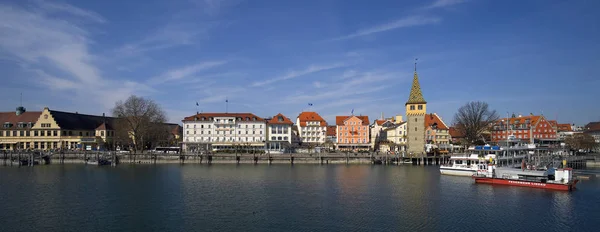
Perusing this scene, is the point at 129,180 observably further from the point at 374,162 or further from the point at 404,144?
the point at 404,144

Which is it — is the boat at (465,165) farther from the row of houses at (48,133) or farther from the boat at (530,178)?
the row of houses at (48,133)

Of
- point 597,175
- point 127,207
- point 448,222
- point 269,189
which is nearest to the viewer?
point 448,222

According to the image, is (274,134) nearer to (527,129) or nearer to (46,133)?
(46,133)

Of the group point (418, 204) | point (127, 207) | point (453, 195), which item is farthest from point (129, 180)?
point (453, 195)

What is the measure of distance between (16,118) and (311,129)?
219ft

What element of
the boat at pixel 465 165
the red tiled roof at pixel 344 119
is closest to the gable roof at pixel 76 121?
the red tiled roof at pixel 344 119

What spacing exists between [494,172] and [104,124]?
271 feet

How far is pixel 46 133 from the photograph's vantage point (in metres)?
85.4

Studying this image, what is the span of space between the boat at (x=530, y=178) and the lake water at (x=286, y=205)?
63.1 inches

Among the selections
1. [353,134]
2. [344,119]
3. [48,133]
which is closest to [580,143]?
[353,134]

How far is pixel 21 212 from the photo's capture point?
28.6 metres

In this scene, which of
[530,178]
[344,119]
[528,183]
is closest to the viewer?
[528,183]

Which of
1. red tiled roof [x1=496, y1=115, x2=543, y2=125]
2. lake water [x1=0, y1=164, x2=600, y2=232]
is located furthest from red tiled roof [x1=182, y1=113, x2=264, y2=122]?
red tiled roof [x1=496, y1=115, x2=543, y2=125]

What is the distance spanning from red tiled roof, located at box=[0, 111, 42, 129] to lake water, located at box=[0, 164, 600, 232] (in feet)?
160
